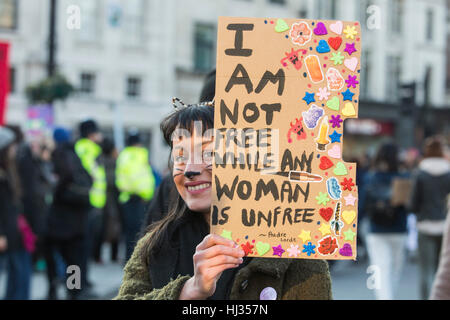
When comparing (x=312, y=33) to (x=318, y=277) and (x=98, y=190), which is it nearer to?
(x=318, y=277)

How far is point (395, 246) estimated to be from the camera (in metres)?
6.38

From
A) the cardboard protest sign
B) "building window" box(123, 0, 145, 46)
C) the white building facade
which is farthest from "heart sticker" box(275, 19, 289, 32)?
"building window" box(123, 0, 145, 46)

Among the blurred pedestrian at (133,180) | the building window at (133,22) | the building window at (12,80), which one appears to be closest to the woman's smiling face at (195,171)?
the blurred pedestrian at (133,180)

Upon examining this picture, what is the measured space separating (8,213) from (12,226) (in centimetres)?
12

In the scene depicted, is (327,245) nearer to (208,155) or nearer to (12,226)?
(208,155)

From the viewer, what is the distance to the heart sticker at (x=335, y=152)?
1611 mm

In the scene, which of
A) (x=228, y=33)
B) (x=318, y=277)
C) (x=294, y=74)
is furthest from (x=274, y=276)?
(x=228, y=33)

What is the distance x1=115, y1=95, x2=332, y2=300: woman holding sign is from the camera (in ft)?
5.61

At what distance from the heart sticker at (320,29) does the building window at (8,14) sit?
2191 centimetres

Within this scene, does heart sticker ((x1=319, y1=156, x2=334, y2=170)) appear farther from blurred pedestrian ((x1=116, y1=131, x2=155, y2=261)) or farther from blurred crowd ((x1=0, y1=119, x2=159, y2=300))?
blurred pedestrian ((x1=116, y1=131, x2=155, y2=261))

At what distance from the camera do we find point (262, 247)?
1.58 m
